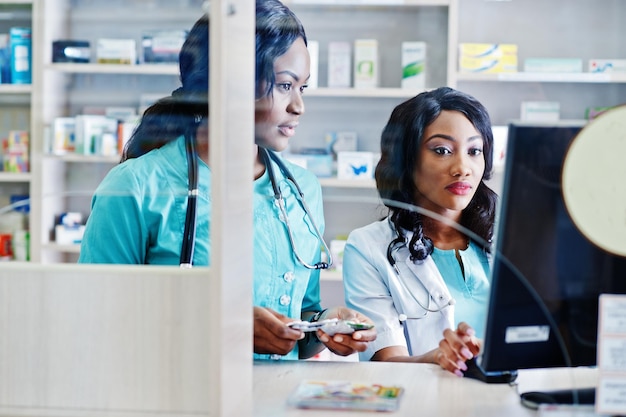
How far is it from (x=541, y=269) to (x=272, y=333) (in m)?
0.45

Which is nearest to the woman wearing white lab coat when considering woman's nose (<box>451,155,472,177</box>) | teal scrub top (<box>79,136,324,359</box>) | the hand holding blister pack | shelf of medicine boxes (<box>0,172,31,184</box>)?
woman's nose (<box>451,155,472,177</box>)

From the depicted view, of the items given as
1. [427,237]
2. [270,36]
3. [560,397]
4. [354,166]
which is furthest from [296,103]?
[560,397]

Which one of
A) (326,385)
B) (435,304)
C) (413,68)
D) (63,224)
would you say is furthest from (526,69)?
(63,224)

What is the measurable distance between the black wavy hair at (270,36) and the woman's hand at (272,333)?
35 centimetres

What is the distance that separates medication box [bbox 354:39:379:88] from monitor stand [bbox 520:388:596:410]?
0.85 meters

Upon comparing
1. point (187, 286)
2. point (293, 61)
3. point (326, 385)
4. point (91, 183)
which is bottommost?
point (326, 385)

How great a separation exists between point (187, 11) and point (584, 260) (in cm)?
61

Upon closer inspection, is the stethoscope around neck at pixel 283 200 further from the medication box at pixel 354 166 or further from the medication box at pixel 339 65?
the medication box at pixel 339 65

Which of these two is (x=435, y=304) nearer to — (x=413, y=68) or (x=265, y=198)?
(x=265, y=198)

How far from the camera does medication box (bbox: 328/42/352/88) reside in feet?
5.61

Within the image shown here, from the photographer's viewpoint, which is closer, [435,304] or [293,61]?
[293,61]

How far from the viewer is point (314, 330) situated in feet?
4.46

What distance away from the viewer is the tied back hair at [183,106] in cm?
99

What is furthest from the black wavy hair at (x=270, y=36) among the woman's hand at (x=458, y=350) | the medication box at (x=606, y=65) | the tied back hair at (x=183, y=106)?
the medication box at (x=606, y=65)
